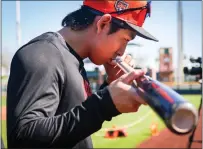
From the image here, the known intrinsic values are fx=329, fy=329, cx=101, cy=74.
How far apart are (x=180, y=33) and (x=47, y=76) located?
36.9 meters

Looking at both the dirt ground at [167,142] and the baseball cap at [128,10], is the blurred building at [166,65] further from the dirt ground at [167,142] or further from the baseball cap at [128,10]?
the baseball cap at [128,10]

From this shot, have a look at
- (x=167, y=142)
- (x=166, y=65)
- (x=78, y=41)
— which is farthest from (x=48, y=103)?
(x=166, y=65)

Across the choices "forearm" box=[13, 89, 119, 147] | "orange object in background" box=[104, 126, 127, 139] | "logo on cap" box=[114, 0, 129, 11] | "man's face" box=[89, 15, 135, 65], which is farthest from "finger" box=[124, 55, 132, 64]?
"orange object in background" box=[104, 126, 127, 139]

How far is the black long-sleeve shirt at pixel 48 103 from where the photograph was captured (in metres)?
1.20

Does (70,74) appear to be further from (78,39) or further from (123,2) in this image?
(123,2)

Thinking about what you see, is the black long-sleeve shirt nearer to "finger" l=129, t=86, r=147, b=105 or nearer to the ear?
"finger" l=129, t=86, r=147, b=105

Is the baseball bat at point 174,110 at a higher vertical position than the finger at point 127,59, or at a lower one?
higher

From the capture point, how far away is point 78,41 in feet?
5.53

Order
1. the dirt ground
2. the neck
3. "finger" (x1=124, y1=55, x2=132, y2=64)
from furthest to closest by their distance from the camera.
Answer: the dirt ground
"finger" (x1=124, y1=55, x2=132, y2=64)
the neck

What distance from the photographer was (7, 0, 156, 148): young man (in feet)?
3.91

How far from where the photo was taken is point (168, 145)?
762 centimetres

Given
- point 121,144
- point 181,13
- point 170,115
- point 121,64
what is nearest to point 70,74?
point 121,64

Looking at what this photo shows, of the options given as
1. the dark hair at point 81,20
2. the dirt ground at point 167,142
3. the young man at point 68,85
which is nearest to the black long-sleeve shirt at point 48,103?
the young man at point 68,85

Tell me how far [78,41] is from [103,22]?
18 cm
